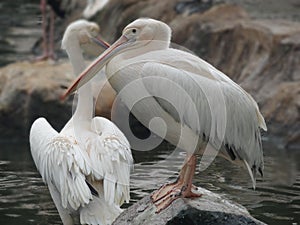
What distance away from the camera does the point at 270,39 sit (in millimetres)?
12164

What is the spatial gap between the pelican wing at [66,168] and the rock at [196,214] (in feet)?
1.90

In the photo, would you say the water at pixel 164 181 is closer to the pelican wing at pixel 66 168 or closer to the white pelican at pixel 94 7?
the pelican wing at pixel 66 168

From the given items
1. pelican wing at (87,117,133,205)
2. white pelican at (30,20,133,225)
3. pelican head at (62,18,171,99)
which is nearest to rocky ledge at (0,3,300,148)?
white pelican at (30,20,133,225)

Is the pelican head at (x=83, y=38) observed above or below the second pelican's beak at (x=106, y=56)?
below

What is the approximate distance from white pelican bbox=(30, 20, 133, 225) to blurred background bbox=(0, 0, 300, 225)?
2.81 ft

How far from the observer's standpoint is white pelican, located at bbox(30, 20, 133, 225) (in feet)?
22.6

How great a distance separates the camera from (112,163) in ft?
22.7

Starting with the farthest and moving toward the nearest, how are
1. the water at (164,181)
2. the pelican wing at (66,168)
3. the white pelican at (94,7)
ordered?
1. the white pelican at (94,7)
2. the water at (164,181)
3. the pelican wing at (66,168)

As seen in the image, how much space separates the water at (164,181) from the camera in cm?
798

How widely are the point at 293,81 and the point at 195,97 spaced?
5623 mm

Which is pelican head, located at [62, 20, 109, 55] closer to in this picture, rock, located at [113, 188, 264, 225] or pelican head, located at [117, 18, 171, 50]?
pelican head, located at [117, 18, 171, 50]

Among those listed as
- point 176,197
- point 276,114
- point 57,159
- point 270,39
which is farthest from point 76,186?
point 270,39

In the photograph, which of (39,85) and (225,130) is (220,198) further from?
(39,85)

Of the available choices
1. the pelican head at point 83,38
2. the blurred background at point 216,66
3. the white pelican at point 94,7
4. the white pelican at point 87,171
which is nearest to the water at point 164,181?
the blurred background at point 216,66
